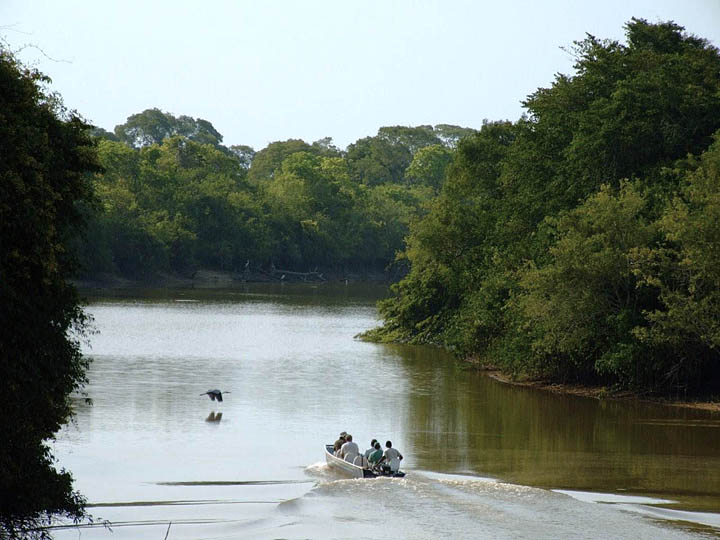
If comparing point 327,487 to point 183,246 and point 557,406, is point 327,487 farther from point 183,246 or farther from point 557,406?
point 183,246

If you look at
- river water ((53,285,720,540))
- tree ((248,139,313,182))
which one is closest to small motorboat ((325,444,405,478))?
river water ((53,285,720,540))

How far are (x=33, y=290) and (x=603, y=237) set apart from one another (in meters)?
23.7

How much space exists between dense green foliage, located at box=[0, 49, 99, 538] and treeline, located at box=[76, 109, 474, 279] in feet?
199

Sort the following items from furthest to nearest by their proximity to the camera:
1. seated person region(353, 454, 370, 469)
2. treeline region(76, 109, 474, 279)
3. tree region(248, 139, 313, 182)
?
tree region(248, 139, 313, 182) → treeline region(76, 109, 474, 279) → seated person region(353, 454, 370, 469)

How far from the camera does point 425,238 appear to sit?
5231cm

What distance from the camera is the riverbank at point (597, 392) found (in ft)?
114

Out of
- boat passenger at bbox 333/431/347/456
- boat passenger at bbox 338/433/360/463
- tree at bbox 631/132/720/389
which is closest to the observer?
boat passenger at bbox 338/433/360/463

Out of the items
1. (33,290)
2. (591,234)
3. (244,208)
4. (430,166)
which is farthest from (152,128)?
(33,290)

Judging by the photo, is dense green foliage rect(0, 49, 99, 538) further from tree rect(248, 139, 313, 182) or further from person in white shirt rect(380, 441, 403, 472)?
tree rect(248, 139, 313, 182)

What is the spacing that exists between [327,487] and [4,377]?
9.47m

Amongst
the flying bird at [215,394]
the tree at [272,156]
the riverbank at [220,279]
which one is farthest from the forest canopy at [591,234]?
the tree at [272,156]

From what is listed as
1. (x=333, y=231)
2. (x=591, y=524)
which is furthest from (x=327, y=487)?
(x=333, y=231)

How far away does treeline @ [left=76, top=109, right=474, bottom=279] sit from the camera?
324ft

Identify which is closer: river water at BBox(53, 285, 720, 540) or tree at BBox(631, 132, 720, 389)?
river water at BBox(53, 285, 720, 540)
